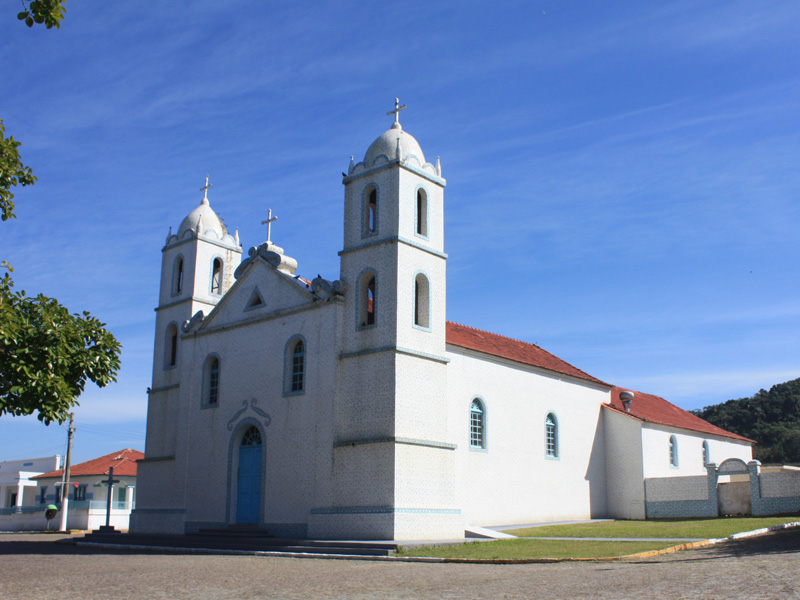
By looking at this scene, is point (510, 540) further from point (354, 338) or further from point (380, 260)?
point (380, 260)

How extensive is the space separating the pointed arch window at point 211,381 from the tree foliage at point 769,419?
142 feet

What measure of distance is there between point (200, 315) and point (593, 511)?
16838 mm

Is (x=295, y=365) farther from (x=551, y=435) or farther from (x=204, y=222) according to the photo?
(x=551, y=435)

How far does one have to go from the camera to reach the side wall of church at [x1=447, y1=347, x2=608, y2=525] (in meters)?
25.0

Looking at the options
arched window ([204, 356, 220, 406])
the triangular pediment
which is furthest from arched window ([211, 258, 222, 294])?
arched window ([204, 356, 220, 406])

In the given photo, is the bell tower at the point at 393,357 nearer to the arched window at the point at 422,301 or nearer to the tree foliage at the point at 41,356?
the arched window at the point at 422,301

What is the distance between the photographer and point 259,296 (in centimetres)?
2555

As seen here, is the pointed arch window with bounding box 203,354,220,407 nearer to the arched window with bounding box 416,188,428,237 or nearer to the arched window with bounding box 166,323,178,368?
the arched window with bounding box 166,323,178,368

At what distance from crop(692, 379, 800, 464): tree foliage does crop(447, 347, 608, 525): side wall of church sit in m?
30.0

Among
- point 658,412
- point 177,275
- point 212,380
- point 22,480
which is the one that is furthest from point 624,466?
point 22,480

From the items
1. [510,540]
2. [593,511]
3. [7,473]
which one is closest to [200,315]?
[510,540]

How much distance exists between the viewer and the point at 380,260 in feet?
72.7

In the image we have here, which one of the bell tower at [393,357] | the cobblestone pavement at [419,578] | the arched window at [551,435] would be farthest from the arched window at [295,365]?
the arched window at [551,435]

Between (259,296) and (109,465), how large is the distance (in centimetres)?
2428
